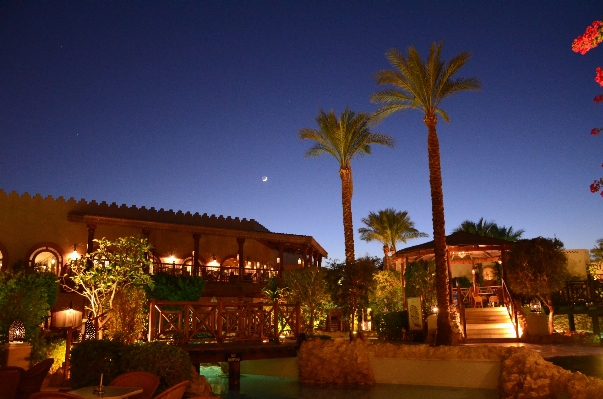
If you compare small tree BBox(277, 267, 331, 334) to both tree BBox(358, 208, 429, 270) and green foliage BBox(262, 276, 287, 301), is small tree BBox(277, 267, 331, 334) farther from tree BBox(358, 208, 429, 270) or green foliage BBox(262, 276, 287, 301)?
tree BBox(358, 208, 429, 270)

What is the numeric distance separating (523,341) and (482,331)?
1.40 metres

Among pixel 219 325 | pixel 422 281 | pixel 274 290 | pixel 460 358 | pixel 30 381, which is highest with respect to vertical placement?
pixel 422 281

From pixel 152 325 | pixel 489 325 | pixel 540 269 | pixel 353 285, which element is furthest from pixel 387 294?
pixel 152 325

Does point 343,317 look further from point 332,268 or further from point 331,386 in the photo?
point 331,386

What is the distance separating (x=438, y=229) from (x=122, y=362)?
423 inches

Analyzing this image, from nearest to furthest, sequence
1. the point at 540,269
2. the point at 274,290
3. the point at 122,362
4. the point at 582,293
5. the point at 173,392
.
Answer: the point at 173,392
the point at 122,362
the point at 540,269
the point at 582,293
the point at 274,290

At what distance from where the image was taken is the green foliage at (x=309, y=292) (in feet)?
62.1

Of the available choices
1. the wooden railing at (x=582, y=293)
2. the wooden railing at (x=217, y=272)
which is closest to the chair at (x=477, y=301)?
the wooden railing at (x=582, y=293)

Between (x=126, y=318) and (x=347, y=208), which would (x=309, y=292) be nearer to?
(x=347, y=208)

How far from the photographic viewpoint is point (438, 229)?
1734cm

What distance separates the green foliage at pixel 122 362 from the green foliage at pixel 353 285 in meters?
7.62

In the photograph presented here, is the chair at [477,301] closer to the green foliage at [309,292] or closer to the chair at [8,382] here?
the green foliage at [309,292]

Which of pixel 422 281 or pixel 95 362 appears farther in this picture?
pixel 422 281

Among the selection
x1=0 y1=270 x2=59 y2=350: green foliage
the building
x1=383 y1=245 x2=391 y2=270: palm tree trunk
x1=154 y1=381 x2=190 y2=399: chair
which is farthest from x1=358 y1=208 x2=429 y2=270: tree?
x1=154 y1=381 x2=190 y2=399: chair
